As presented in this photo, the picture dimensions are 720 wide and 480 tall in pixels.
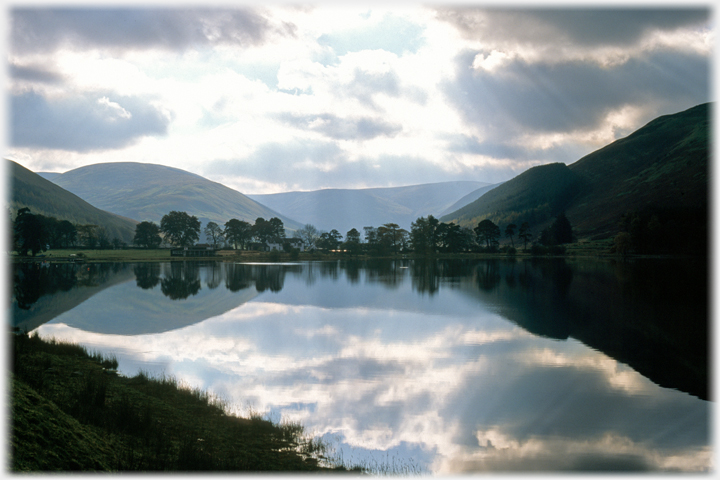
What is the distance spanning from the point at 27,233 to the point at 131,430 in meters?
113

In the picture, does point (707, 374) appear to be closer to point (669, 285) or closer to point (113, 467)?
point (113, 467)

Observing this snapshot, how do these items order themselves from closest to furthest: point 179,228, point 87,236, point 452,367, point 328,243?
point 452,367 → point 87,236 → point 328,243 → point 179,228

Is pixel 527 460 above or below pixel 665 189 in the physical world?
below

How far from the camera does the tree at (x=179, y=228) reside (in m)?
161

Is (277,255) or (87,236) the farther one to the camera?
(87,236)

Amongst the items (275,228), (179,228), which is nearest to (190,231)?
(179,228)

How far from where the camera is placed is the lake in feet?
34.8

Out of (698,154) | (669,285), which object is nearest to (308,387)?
(669,285)

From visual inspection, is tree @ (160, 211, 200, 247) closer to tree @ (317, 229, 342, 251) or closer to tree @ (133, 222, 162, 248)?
tree @ (133, 222, 162, 248)

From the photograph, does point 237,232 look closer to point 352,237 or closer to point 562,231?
point 352,237

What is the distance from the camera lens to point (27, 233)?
96625mm

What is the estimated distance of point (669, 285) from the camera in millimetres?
41312

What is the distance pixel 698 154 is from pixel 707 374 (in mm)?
228664

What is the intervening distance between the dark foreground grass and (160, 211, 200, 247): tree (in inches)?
6200
